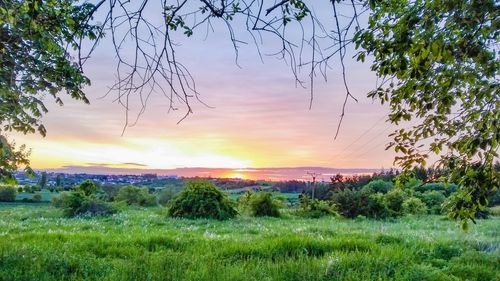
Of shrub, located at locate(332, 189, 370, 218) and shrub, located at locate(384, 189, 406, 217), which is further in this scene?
shrub, located at locate(384, 189, 406, 217)

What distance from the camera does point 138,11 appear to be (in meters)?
3.37

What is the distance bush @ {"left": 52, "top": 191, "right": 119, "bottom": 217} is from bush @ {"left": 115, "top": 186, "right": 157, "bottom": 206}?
1112 centimetres

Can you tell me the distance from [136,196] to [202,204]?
603 inches

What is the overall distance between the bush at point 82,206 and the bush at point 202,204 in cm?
325

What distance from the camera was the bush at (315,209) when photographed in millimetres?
23978

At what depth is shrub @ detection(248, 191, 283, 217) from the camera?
76.4 feet

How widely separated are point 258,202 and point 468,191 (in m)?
18.8

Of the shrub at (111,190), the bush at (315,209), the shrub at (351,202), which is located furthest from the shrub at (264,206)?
the shrub at (111,190)

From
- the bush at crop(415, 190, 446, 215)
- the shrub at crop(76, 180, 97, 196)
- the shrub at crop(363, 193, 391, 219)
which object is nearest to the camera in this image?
the shrub at crop(363, 193, 391, 219)

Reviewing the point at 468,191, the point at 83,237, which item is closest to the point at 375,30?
the point at 468,191

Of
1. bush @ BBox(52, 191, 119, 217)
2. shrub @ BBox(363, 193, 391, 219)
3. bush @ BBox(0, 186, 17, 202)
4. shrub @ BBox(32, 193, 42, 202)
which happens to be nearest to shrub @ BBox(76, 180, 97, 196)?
bush @ BBox(52, 191, 119, 217)

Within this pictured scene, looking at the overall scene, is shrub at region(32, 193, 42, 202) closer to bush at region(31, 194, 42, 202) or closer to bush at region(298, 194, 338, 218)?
bush at region(31, 194, 42, 202)

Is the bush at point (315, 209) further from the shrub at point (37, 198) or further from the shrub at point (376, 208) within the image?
the shrub at point (37, 198)

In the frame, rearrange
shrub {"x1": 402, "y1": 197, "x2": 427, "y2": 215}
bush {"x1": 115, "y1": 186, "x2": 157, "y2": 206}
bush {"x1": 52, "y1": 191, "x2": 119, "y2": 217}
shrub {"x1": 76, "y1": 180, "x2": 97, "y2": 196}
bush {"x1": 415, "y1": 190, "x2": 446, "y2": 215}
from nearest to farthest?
bush {"x1": 52, "y1": 191, "x2": 119, "y2": 217} → shrub {"x1": 76, "y1": 180, "x2": 97, "y2": 196} → shrub {"x1": 402, "y1": 197, "x2": 427, "y2": 215} → bush {"x1": 415, "y1": 190, "x2": 446, "y2": 215} → bush {"x1": 115, "y1": 186, "x2": 157, "y2": 206}
